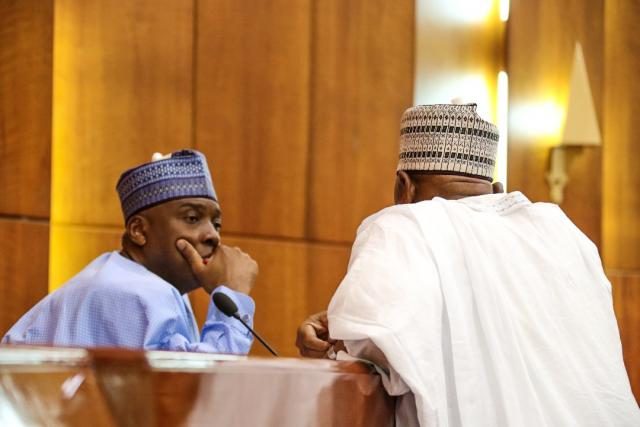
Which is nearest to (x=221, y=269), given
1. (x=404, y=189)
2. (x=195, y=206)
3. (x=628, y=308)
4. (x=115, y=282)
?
(x=195, y=206)

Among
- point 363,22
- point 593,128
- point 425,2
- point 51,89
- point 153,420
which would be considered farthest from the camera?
point 593,128

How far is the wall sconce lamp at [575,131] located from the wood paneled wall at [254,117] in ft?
4.06

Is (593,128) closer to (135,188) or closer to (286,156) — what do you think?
(286,156)

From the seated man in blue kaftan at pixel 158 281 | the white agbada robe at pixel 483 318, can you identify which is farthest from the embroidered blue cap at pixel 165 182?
the white agbada robe at pixel 483 318

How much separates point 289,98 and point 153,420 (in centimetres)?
369

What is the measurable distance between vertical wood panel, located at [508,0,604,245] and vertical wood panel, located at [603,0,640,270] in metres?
0.13

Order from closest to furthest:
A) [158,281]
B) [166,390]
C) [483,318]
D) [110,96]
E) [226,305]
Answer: [166,390]
[483,318]
[226,305]
[158,281]
[110,96]

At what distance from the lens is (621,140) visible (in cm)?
711

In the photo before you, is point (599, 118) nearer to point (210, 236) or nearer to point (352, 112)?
point (352, 112)

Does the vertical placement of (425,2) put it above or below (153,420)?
above

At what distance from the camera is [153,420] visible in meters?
1.71

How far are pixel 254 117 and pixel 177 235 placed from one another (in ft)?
5.57

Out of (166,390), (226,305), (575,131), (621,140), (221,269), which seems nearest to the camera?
(166,390)

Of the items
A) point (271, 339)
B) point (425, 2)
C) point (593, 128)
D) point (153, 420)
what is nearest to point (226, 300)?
point (153, 420)
